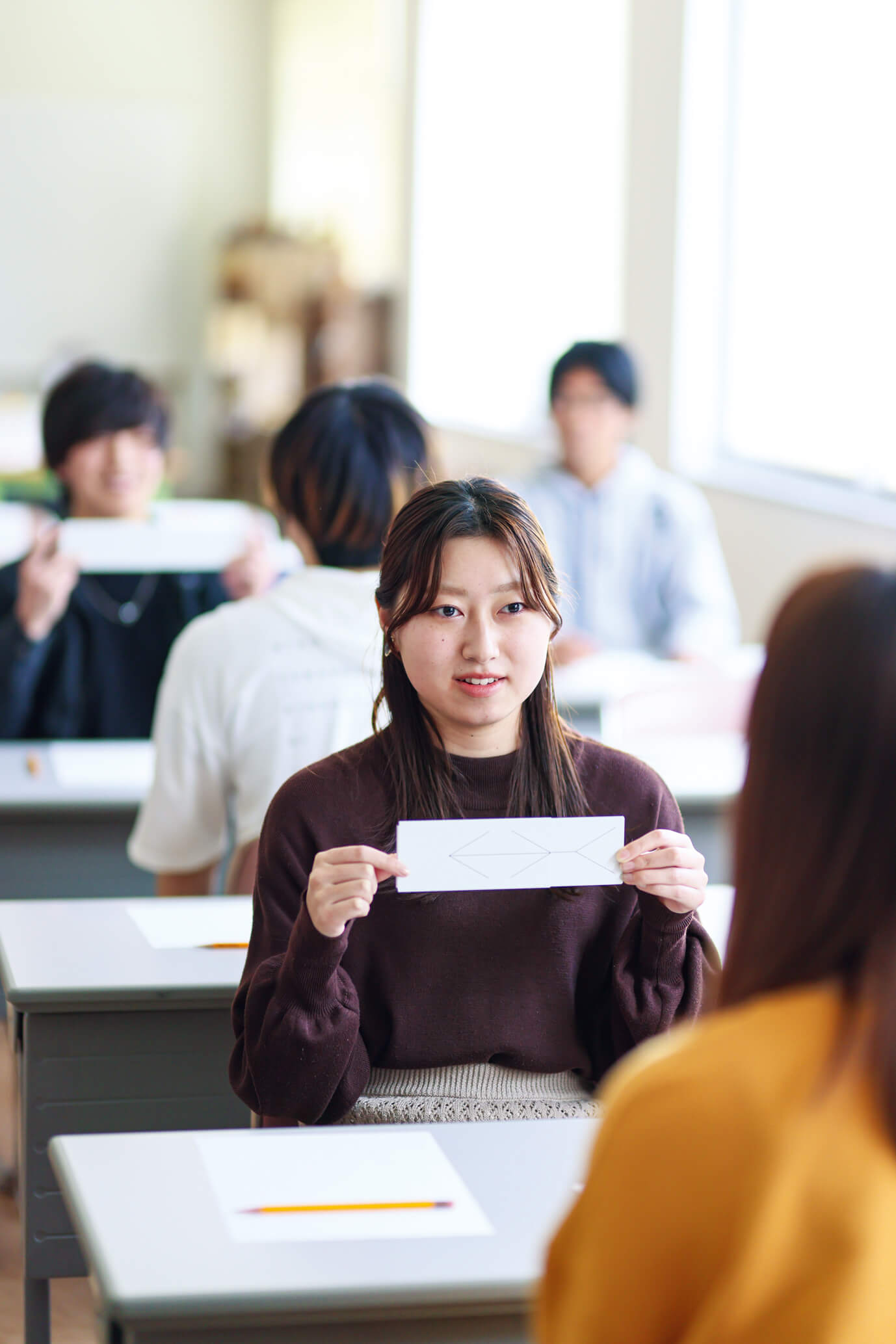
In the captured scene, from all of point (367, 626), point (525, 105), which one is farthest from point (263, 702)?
point (525, 105)

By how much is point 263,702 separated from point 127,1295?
1.19m

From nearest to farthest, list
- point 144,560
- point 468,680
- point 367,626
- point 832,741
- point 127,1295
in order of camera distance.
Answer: point 832,741 → point 127,1295 → point 468,680 → point 367,626 → point 144,560

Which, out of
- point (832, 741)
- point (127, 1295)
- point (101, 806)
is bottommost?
point (101, 806)

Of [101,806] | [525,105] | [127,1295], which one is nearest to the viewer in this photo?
[127,1295]

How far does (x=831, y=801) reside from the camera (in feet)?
2.61

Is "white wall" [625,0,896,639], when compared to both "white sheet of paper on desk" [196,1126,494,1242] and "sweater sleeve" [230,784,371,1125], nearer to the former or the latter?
"sweater sleeve" [230,784,371,1125]

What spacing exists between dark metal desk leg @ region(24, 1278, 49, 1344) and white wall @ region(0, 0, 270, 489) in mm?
8517

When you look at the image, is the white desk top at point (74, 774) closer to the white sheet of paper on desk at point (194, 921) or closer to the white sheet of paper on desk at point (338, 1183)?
the white sheet of paper on desk at point (194, 921)

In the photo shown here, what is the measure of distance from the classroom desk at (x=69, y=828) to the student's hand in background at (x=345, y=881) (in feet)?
4.44

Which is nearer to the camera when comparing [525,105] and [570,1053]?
[570,1053]

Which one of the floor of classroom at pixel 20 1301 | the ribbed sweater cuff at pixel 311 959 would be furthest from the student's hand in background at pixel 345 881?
the floor of classroom at pixel 20 1301

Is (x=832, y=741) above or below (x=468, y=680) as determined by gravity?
above

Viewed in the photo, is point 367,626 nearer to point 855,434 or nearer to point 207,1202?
point 207,1202

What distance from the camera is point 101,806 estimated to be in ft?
8.73
